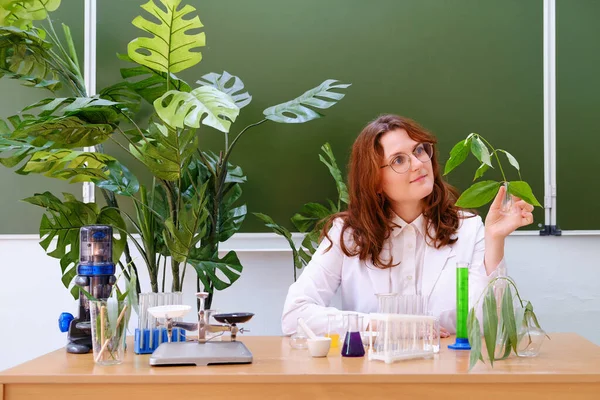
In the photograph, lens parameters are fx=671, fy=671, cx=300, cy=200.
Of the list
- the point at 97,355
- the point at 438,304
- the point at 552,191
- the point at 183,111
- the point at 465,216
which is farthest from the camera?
the point at 552,191

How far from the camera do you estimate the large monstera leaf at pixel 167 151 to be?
2490 mm

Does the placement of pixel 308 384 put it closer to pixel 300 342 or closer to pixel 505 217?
pixel 300 342

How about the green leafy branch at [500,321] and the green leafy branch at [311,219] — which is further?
the green leafy branch at [311,219]

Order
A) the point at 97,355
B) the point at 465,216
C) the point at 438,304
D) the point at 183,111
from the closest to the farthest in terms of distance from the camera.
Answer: the point at 97,355
the point at 183,111
the point at 438,304
the point at 465,216

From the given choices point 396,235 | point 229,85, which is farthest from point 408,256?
point 229,85

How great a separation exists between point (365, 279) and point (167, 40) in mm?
1166

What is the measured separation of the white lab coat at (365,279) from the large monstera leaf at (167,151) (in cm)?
63

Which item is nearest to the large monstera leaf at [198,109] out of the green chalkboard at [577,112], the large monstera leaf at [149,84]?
the large monstera leaf at [149,84]

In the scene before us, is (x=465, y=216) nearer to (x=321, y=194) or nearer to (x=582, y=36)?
(x=321, y=194)

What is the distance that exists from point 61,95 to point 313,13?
1.26 meters

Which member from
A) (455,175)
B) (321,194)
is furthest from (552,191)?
(321,194)

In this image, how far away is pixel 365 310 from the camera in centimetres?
253

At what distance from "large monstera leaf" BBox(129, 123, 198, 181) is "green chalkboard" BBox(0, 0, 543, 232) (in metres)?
0.60

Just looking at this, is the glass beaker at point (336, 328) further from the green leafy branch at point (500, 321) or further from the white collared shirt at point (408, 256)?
the white collared shirt at point (408, 256)
